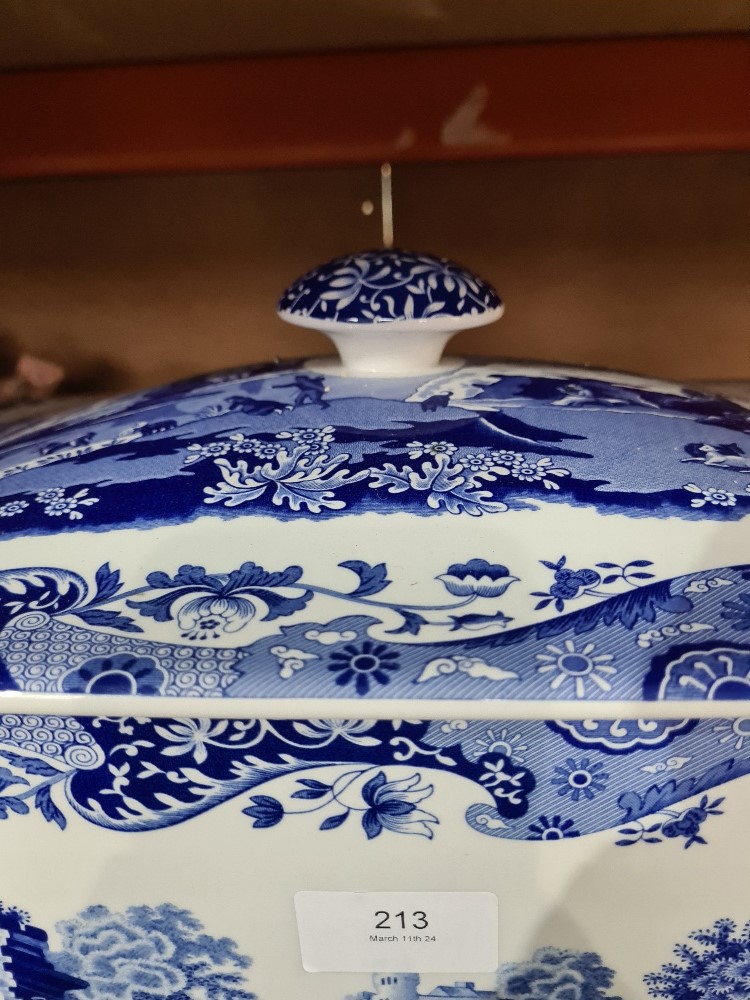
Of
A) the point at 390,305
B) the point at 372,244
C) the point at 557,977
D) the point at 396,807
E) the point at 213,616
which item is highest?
the point at 372,244

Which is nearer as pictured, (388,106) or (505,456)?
(505,456)

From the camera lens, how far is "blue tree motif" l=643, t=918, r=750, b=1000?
1.61ft

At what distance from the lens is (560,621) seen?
487 mm

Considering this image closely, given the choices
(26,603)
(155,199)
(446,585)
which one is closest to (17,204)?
(155,199)

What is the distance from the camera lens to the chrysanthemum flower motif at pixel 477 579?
0.50 metres

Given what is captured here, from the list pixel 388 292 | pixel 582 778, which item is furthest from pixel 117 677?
pixel 388 292

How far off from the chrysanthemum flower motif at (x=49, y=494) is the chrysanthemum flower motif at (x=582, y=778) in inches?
14.6

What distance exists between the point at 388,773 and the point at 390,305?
1.19ft

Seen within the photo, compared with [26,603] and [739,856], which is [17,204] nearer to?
[26,603]

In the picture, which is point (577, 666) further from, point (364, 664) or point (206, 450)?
point (206, 450)

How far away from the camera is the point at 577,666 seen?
460 mm

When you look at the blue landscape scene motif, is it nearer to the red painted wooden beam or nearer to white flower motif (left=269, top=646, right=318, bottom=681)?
white flower motif (left=269, top=646, right=318, bottom=681)

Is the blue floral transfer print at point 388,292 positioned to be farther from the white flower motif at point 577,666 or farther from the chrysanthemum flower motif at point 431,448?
the white flower motif at point 577,666

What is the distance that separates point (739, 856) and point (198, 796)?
0.30m
